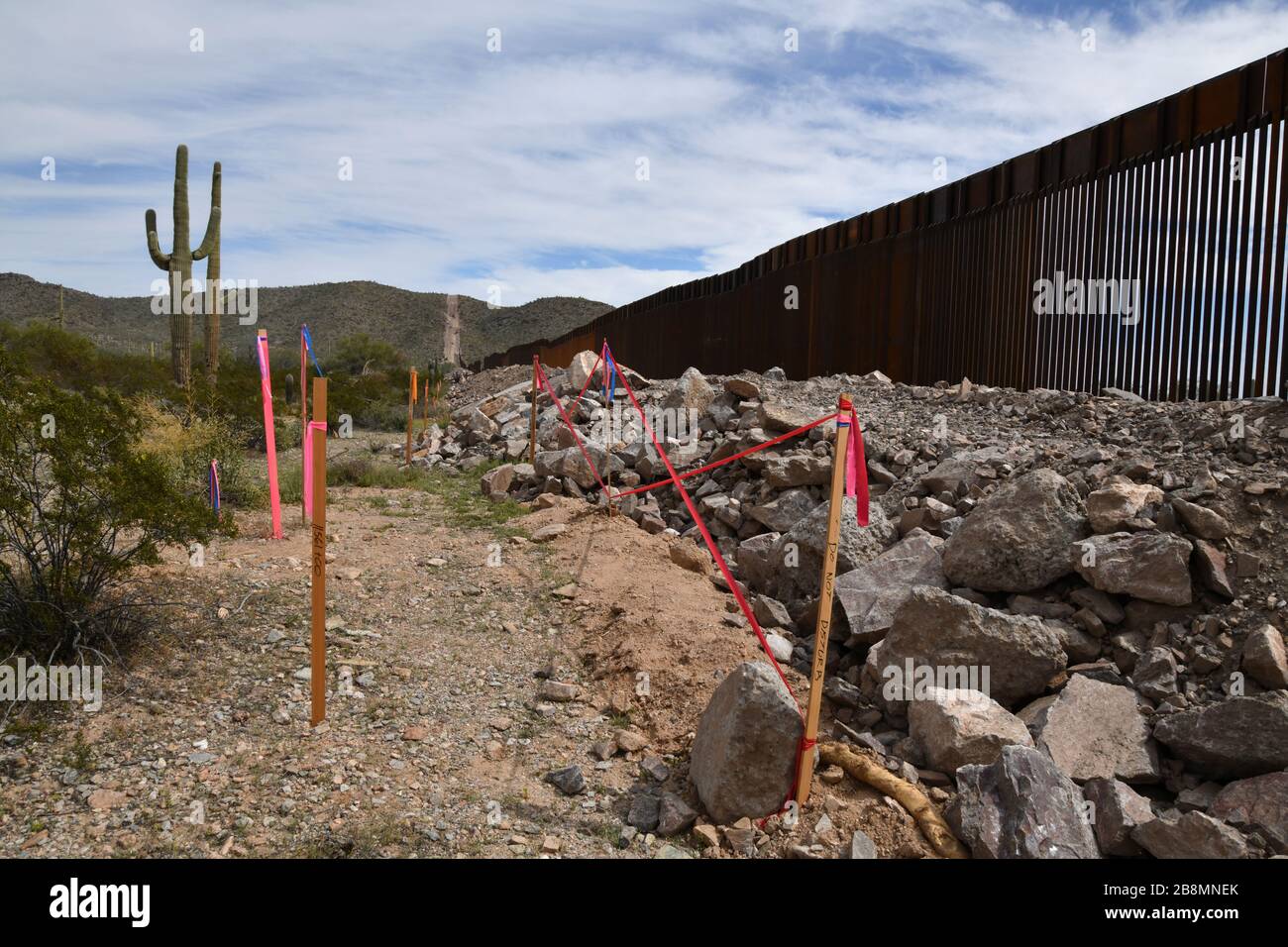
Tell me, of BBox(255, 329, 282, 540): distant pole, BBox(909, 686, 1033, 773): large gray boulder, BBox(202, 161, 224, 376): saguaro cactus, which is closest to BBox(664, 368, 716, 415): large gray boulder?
BBox(255, 329, 282, 540): distant pole

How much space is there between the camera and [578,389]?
1591 centimetres

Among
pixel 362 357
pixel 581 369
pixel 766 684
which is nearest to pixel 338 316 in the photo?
pixel 362 357

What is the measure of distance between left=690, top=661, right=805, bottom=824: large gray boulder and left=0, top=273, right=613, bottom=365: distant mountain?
53709mm

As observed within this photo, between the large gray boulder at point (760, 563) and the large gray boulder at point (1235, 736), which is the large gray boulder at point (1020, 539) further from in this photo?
the large gray boulder at point (760, 563)

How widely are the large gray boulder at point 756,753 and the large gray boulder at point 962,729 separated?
809 millimetres

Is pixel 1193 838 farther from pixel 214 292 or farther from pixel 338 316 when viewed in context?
pixel 338 316

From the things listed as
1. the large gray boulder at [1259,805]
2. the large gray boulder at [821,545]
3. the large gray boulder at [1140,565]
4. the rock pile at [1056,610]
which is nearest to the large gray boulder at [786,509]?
the rock pile at [1056,610]

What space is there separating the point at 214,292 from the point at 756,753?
70.6 ft

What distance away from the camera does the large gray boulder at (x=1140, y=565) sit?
507 centimetres

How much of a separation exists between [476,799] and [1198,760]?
133 inches

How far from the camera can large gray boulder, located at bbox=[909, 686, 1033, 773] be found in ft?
14.1

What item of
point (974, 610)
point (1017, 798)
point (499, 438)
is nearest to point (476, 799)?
point (1017, 798)

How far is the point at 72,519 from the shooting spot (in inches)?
206

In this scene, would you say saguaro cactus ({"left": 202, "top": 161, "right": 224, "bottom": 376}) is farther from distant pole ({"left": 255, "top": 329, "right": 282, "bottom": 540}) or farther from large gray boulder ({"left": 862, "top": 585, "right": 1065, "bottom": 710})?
large gray boulder ({"left": 862, "top": 585, "right": 1065, "bottom": 710})
